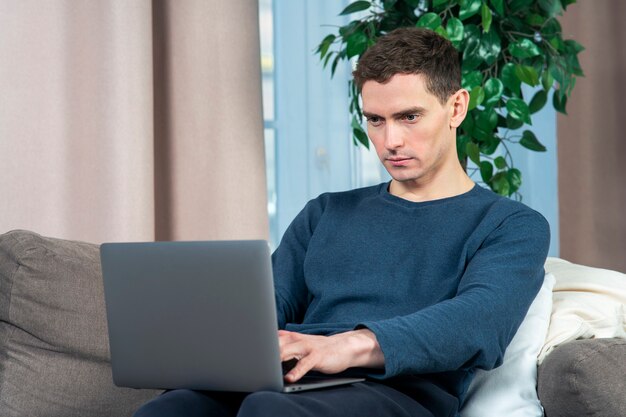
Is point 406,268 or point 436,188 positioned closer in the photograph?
point 406,268

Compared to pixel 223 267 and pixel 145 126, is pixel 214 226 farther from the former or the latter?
pixel 223 267

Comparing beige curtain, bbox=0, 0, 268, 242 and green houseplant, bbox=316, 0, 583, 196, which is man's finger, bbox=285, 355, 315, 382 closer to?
green houseplant, bbox=316, 0, 583, 196

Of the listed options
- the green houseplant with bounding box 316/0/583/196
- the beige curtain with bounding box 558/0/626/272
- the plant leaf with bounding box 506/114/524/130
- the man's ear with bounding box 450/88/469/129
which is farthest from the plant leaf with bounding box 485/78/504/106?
the beige curtain with bounding box 558/0/626/272

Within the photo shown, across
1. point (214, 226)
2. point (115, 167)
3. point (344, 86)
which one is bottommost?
point (214, 226)

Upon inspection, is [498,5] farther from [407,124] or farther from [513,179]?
[407,124]

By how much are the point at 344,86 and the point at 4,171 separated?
1.11 metres

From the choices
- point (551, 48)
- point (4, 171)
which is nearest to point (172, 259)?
point (4, 171)

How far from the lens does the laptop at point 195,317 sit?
118 centimetres

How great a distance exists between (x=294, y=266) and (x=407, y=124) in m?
0.37

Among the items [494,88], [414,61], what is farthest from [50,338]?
[494,88]

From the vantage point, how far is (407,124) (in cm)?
160

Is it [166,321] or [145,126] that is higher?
[145,126]

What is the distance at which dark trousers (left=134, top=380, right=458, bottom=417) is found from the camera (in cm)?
117

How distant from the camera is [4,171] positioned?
2318 millimetres
